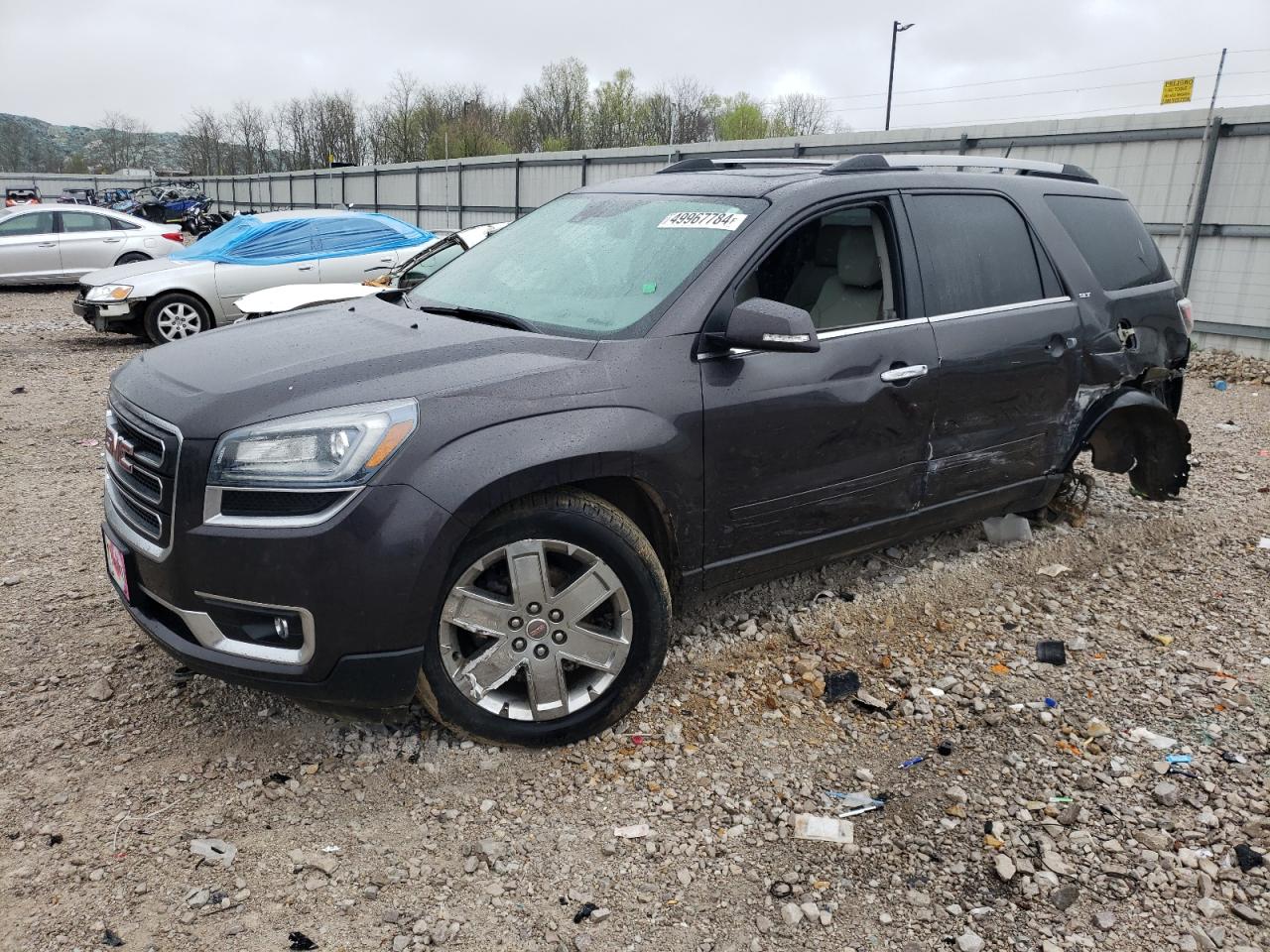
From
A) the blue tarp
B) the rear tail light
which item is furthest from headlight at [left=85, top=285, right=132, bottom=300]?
the rear tail light

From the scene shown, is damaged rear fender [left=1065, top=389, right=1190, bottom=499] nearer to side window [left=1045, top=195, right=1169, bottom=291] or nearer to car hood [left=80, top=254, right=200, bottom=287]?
side window [left=1045, top=195, right=1169, bottom=291]

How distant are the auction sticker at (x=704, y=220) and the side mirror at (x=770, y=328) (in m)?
0.45

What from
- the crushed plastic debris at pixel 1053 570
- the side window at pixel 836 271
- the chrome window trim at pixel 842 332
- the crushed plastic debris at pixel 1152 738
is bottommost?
the crushed plastic debris at pixel 1152 738

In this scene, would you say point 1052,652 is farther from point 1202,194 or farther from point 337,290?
point 1202,194

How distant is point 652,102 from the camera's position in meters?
72.0

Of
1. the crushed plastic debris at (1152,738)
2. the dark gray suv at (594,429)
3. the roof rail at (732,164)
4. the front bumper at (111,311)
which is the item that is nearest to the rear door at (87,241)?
the front bumper at (111,311)

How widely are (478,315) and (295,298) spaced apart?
5.75 metres

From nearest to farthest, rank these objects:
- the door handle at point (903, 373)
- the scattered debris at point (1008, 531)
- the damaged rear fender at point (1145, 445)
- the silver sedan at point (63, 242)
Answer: the door handle at point (903, 373) → the damaged rear fender at point (1145, 445) → the scattered debris at point (1008, 531) → the silver sedan at point (63, 242)

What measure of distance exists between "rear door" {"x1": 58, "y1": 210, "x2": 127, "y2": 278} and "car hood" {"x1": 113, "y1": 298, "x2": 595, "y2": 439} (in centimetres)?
1533

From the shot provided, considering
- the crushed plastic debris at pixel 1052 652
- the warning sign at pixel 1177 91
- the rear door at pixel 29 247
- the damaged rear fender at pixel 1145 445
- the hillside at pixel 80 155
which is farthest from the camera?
the hillside at pixel 80 155

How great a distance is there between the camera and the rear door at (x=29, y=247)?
16047 millimetres

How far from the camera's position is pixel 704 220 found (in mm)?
3520

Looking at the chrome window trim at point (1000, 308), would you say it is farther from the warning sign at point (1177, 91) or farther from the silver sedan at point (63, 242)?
the silver sedan at point (63, 242)

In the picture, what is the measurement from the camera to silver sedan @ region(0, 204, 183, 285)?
1616 centimetres
